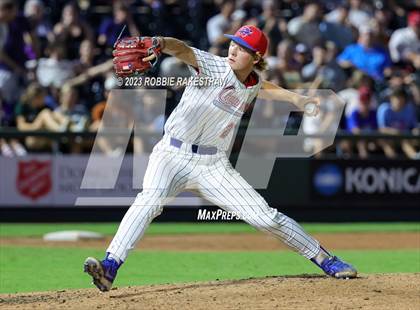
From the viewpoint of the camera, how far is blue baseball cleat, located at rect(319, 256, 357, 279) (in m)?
7.78

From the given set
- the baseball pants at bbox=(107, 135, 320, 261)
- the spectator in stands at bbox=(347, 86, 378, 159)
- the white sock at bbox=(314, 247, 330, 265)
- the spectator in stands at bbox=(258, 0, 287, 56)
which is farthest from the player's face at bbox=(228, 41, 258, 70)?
the spectator in stands at bbox=(258, 0, 287, 56)

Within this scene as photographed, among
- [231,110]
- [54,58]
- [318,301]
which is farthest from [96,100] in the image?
[318,301]

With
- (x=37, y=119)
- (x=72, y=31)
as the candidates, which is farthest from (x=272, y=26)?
(x=37, y=119)

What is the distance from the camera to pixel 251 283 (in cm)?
770

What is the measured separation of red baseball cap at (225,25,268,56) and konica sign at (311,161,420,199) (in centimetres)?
837

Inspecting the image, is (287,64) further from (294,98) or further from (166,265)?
(294,98)

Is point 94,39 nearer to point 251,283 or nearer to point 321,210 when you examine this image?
point 321,210

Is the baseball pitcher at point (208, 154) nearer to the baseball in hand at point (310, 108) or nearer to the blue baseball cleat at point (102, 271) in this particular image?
the blue baseball cleat at point (102, 271)

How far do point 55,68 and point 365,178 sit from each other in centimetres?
563

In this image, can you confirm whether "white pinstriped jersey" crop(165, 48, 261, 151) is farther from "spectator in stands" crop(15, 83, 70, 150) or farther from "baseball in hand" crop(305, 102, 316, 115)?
"spectator in stands" crop(15, 83, 70, 150)

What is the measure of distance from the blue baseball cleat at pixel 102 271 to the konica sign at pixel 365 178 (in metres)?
8.98

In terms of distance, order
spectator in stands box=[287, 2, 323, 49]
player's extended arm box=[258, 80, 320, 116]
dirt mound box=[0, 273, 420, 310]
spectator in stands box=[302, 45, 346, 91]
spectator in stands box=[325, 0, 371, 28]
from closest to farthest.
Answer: dirt mound box=[0, 273, 420, 310], player's extended arm box=[258, 80, 320, 116], spectator in stands box=[302, 45, 346, 91], spectator in stands box=[287, 2, 323, 49], spectator in stands box=[325, 0, 371, 28]

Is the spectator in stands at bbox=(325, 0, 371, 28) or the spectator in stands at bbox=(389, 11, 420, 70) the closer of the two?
the spectator in stands at bbox=(389, 11, 420, 70)

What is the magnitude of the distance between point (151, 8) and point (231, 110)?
9.91m
